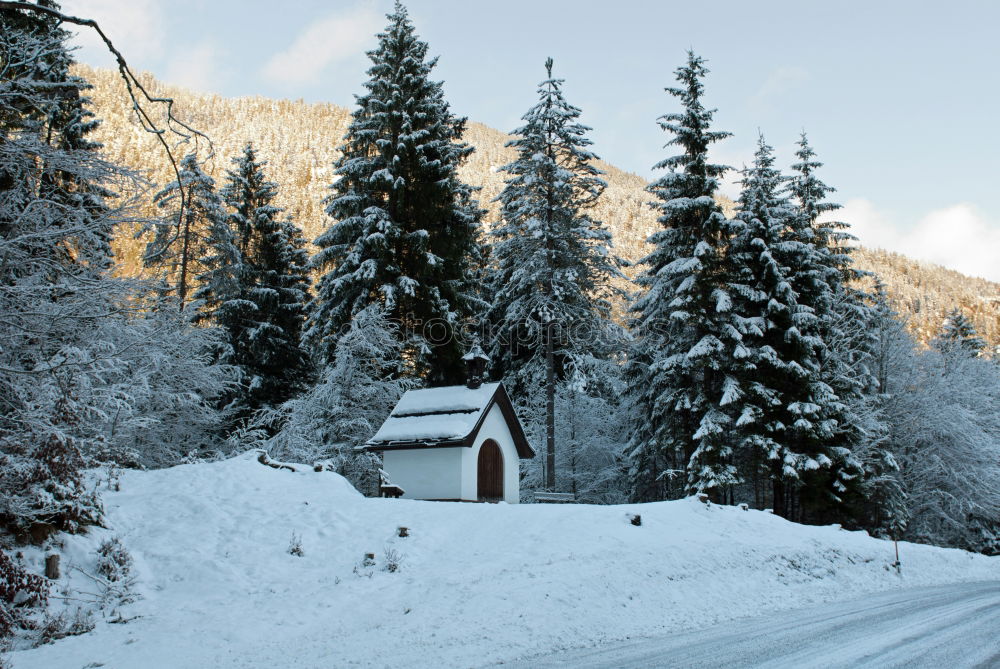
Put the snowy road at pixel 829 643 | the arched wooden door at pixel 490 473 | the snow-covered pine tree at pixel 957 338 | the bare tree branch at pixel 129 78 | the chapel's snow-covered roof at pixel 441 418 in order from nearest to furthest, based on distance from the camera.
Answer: the bare tree branch at pixel 129 78 < the snowy road at pixel 829 643 < the chapel's snow-covered roof at pixel 441 418 < the arched wooden door at pixel 490 473 < the snow-covered pine tree at pixel 957 338

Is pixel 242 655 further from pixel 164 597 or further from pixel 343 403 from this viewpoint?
pixel 343 403

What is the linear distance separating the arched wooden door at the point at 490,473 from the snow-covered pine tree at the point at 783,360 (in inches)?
348

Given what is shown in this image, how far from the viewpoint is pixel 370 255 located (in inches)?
1061

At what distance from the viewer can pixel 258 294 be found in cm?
2981

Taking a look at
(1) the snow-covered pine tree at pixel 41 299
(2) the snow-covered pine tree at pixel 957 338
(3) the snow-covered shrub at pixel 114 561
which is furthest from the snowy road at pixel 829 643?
(2) the snow-covered pine tree at pixel 957 338

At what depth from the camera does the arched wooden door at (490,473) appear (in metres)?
21.3

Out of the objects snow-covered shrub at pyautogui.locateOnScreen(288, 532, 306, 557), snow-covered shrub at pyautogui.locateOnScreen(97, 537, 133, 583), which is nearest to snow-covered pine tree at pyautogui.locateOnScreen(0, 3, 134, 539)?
snow-covered shrub at pyautogui.locateOnScreen(97, 537, 133, 583)

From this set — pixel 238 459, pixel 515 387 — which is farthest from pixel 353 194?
pixel 238 459

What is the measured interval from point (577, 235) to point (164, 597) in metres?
20.7

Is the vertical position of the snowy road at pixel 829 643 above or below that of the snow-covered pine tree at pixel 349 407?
below

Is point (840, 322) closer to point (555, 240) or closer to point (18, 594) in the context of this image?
point (555, 240)

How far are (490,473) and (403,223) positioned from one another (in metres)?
12.1

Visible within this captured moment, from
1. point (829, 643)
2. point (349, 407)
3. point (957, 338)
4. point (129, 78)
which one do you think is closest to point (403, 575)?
point (829, 643)

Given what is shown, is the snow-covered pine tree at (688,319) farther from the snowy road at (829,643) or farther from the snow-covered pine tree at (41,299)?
the snow-covered pine tree at (41,299)
